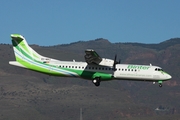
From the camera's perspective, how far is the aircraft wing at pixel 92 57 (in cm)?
8406

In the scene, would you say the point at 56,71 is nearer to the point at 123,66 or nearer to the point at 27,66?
the point at 27,66

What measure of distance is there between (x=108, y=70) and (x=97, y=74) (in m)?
2.06

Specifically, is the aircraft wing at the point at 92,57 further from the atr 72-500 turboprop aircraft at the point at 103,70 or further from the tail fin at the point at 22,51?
the tail fin at the point at 22,51

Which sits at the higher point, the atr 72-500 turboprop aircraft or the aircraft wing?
the aircraft wing

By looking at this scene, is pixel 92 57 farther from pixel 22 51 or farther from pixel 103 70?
pixel 22 51

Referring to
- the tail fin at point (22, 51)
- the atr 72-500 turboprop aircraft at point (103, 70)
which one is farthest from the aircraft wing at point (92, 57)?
the tail fin at point (22, 51)

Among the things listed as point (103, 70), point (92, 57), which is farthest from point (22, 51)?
point (103, 70)

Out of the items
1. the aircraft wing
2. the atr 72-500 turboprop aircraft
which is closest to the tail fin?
the atr 72-500 turboprop aircraft

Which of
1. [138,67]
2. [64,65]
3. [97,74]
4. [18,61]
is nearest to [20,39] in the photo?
[18,61]

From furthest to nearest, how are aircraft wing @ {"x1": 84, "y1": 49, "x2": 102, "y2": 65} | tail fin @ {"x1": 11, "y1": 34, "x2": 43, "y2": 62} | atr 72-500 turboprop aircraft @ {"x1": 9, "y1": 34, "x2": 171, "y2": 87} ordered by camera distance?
tail fin @ {"x1": 11, "y1": 34, "x2": 43, "y2": 62} < atr 72-500 turboprop aircraft @ {"x1": 9, "y1": 34, "x2": 171, "y2": 87} < aircraft wing @ {"x1": 84, "y1": 49, "x2": 102, "y2": 65}

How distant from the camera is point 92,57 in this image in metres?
85.8

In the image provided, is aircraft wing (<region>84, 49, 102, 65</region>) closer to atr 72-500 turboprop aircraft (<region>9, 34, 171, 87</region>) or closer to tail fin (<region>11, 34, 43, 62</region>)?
atr 72-500 turboprop aircraft (<region>9, 34, 171, 87</region>)

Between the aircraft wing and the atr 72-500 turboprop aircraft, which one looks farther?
the atr 72-500 turboprop aircraft

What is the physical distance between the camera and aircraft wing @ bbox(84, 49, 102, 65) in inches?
3310
